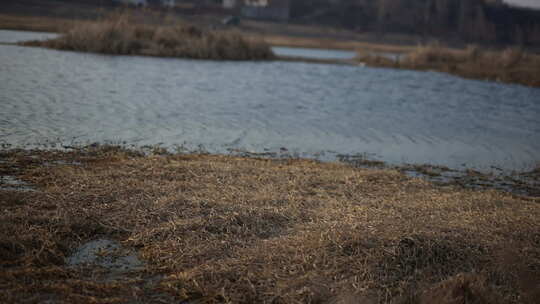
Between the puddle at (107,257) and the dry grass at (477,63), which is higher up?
the dry grass at (477,63)

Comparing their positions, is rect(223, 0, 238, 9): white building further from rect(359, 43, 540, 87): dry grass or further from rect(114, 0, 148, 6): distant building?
rect(359, 43, 540, 87): dry grass

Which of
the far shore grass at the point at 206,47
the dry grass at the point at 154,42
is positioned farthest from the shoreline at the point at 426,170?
the far shore grass at the point at 206,47

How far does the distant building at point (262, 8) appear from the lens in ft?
188

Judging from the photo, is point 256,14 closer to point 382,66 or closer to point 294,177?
point 382,66

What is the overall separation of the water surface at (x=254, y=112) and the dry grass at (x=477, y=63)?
19.9 ft

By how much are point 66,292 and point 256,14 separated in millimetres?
56230

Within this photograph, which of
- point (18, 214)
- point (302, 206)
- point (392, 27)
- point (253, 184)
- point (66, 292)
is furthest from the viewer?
point (392, 27)

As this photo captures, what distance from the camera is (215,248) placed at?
4.71m

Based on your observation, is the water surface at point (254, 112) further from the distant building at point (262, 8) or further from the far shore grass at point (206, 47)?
the distant building at point (262, 8)

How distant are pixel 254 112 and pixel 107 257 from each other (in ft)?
29.4

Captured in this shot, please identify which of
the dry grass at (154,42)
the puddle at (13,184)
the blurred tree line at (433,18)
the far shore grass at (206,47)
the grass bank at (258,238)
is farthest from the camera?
the blurred tree line at (433,18)

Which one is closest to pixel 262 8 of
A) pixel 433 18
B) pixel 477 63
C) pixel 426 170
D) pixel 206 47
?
pixel 433 18

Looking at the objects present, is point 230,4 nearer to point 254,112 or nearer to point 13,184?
point 254,112

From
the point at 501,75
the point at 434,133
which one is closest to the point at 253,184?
the point at 434,133
